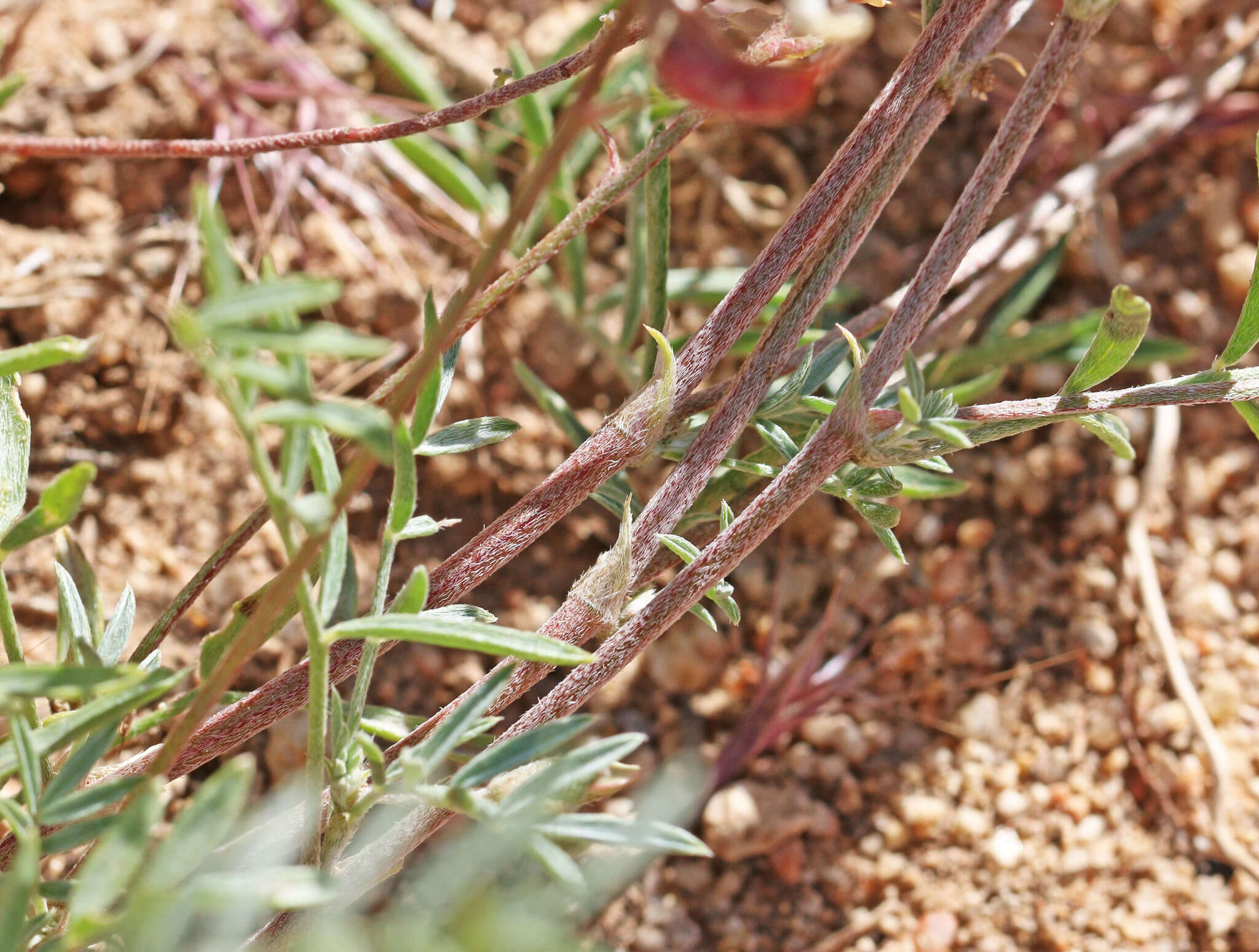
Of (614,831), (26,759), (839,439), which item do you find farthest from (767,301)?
(26,759)

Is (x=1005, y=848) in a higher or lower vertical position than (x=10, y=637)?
lower

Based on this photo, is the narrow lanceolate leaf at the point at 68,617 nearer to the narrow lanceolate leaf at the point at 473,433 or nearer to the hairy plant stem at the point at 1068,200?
the narrow lanceolate leaf at the point at 473,433

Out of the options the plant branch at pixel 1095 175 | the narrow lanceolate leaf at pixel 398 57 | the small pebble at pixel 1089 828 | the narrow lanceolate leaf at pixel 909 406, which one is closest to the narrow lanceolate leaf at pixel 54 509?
the narrow lanceolate leaf at pixel 909 406

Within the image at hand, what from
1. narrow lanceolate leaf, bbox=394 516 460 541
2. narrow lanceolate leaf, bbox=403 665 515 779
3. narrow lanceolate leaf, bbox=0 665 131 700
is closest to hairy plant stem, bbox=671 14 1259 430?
narrow lanceolate leaf, bbox=394 516 460 541

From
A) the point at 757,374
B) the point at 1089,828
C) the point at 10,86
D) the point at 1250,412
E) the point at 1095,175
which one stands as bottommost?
the point at 1089,828

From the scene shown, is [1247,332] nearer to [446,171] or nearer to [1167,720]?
[1167,720]

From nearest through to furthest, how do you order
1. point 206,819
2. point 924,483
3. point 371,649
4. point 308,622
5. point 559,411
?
1. point 206,819
2. point 308,622
3. point 371,649
4. point 924,483
5. point 559,411

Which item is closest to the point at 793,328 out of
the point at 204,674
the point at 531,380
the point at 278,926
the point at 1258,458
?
the point at 531,380
